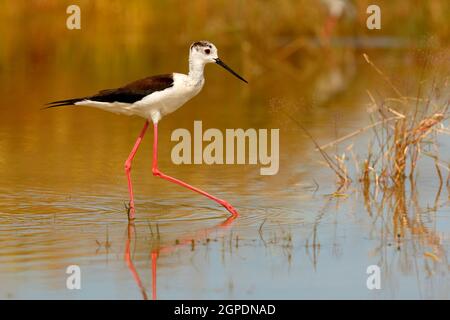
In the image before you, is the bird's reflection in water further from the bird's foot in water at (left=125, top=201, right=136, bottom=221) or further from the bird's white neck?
the bird's white neck

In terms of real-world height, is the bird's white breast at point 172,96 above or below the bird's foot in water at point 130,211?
above

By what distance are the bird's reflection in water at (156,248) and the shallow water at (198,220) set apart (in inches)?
0.4

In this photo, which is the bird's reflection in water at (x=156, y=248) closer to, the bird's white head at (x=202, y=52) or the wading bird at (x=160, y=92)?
the wading bird at (x=160, y=92)

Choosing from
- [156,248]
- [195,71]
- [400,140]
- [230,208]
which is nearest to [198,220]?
[230,208]

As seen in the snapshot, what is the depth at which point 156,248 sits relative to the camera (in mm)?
6211

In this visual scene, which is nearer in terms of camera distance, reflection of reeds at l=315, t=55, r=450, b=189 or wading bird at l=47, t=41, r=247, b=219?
wading bird at l=47, t=41, r=247, b=219

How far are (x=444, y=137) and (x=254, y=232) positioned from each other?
4026mm

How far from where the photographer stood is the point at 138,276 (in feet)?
18.2

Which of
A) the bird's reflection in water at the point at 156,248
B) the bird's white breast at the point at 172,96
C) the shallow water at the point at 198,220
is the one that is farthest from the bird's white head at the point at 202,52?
the bird's reflection in water at the point at 156,248

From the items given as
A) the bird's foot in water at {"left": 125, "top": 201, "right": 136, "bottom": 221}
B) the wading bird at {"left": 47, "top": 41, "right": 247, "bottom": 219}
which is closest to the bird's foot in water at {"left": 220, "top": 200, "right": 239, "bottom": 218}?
the wading bird at {"left": 47, "top": 41, "right": 247, "bottom": 219}

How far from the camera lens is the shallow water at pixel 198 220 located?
5473 millimetres

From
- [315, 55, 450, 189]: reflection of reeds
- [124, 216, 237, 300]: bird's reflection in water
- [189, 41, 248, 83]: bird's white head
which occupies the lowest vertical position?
[124, 216, 237, 300]: bird's reflection in water

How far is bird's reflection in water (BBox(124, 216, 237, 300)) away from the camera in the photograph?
5.44m

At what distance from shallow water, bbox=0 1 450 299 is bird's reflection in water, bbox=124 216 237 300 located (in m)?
0.01
